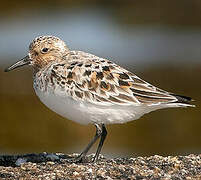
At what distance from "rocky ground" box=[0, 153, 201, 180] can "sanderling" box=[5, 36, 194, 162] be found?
30cm

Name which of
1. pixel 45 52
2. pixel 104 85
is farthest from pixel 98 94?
pixel 45 52

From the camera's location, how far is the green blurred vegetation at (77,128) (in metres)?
9.04

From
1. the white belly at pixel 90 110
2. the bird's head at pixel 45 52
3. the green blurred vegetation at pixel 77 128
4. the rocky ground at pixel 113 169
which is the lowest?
the green blurred vegetation at pixel 77 128

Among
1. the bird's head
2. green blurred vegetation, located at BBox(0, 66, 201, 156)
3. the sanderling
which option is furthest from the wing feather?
green blurred vegetation, located at BBox(0, 66, 201, 156)

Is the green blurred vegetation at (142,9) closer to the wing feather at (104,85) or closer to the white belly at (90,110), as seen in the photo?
the wing feather at (104,85)

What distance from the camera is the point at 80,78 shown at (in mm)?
5617

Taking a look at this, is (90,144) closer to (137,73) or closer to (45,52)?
(45,52)

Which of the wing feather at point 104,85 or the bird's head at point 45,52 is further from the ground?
the bird's head at point 45,52

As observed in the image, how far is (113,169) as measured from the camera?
209 inches

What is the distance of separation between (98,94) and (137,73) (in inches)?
158

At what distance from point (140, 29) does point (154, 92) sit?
22.3ft

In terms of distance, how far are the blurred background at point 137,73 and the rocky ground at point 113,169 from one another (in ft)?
10.7

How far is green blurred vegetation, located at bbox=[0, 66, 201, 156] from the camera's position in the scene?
904 centimetres

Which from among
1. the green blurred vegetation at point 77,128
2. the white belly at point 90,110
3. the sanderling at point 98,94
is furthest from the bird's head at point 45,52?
the green blurred vegetation at point 77,128
